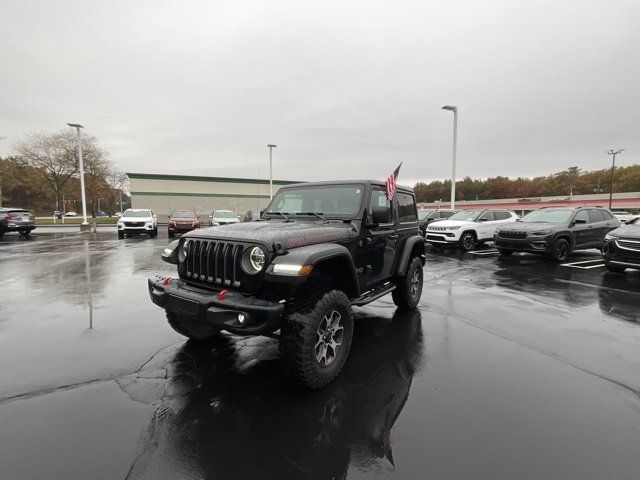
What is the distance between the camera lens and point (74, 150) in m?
35.8

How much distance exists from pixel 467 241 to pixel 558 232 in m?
3.52

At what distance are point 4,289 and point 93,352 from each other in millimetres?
4817

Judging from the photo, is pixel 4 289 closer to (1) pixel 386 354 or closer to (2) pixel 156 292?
(2) pixel 156 292

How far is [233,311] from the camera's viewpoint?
2969 mm

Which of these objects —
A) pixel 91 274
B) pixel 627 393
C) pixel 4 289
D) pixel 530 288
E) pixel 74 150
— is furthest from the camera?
pixel 74 150

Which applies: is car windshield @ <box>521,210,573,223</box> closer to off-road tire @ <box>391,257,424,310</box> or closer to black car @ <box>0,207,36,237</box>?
off-road tire @ <box>391,257,424,310</box>

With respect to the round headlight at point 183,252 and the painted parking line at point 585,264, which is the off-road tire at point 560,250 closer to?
the painted parking line at point 585,264

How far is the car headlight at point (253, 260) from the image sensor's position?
3.14 meters

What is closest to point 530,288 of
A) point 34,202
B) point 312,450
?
point 312,450

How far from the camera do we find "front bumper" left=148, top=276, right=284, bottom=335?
2.93 meters

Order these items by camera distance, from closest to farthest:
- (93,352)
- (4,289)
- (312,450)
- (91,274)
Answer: (312,450) < (93,352) < (4,289) < (91,274)

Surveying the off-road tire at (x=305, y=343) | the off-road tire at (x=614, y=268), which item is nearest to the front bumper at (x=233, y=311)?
the off-road tire at (x=305, y=343)

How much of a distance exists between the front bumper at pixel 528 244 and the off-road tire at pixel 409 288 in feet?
22.6

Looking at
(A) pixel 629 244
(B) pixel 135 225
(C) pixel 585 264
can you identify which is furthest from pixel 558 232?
(B) pixel 135 225
